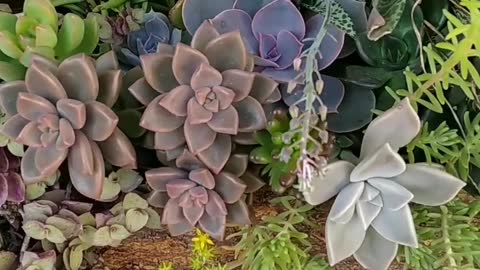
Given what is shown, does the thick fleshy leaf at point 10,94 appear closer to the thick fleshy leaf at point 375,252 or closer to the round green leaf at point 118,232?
the round green leaf at point 118,232

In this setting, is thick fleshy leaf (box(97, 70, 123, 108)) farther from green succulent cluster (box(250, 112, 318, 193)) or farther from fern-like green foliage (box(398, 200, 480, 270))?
fern-like green foliage (box(398, 200, 480, 270))

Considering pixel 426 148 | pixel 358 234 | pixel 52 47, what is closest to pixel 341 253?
pixel 358 234

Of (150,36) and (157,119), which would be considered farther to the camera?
(150,36)

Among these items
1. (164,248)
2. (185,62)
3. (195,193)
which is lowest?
(164,248)

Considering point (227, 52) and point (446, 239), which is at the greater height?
point (227, 52)

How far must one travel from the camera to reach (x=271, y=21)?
2.41 ft

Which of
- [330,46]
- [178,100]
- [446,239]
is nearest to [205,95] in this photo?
[178,100]

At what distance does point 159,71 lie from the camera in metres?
→ 0.70

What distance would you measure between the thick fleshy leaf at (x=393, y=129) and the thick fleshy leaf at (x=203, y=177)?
0.48ft

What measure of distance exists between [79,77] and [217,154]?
142 millimetres

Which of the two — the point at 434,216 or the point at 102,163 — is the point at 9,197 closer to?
the point at 102,163

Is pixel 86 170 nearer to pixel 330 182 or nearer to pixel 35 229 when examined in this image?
pixel 35 229

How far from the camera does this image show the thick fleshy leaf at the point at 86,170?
677mm

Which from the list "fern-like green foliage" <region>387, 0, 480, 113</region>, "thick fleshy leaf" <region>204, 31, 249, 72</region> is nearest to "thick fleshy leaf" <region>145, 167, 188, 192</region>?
"thick fleshy leaf" <region>204, 31, 249, 72</region>
